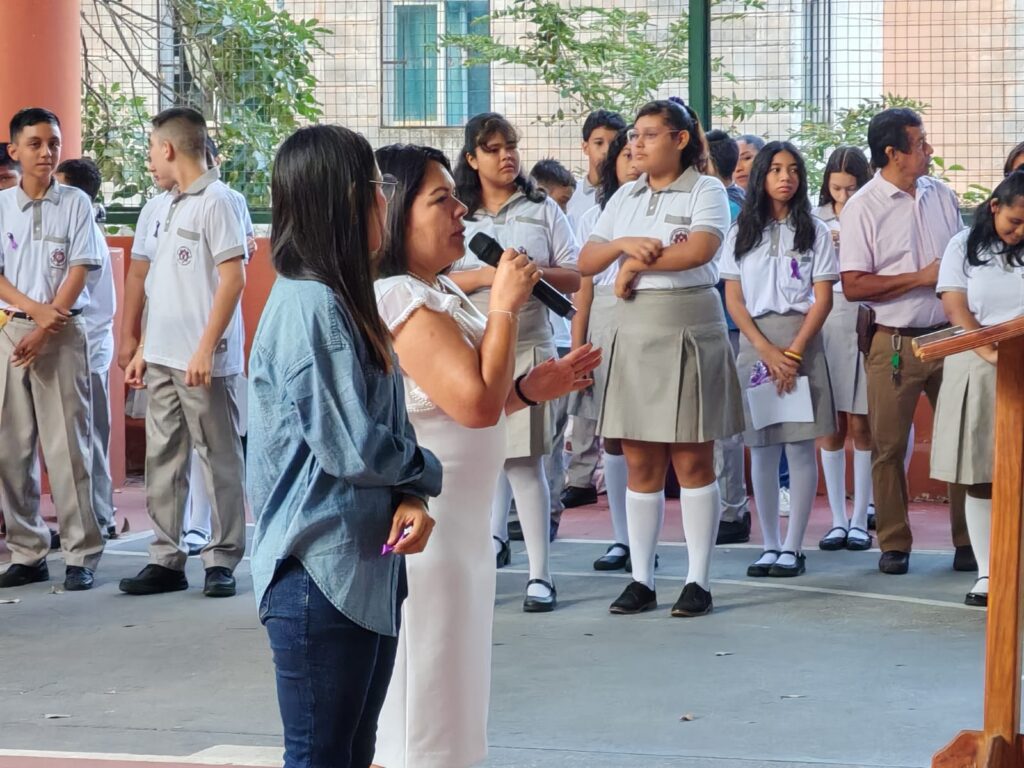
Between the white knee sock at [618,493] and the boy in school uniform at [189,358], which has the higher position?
the boy in school uniform at [189,358]

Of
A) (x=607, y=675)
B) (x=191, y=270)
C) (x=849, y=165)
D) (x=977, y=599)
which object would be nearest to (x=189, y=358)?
(x=191, y=270)

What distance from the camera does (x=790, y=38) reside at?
802 centimetres

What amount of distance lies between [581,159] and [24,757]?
5.52 m

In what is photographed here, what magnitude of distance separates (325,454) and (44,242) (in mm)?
3800

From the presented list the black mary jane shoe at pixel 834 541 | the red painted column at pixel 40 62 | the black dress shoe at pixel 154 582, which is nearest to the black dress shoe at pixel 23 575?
the black dress shoe at pixel 154 582

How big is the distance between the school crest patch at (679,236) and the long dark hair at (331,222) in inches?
105

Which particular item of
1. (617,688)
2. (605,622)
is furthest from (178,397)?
(617,688)

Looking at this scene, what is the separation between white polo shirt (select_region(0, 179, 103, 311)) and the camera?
19.1 ft

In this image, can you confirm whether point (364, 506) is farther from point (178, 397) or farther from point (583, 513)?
point (583, 513)

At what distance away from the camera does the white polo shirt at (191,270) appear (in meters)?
5.56

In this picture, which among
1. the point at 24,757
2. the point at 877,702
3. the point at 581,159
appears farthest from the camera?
the point at 581,159

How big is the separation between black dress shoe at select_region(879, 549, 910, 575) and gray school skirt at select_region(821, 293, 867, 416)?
2.35 feet

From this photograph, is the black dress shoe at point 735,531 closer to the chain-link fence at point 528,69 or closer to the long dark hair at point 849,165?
the long dark hair at point 849,165

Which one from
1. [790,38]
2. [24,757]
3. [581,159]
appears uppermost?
[790,38]
